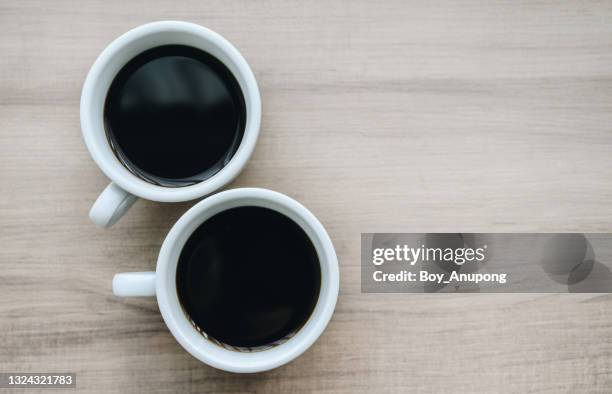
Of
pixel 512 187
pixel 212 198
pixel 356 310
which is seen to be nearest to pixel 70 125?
pixel 212 198

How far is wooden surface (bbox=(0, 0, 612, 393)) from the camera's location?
1.90 ft

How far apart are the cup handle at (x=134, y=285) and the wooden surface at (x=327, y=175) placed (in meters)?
0.09

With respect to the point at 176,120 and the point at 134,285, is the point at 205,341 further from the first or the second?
the point at 176,120

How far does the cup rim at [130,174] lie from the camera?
0.48 metres

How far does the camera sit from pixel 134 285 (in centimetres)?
49

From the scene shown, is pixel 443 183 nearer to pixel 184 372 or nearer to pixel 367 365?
pixel 367 365

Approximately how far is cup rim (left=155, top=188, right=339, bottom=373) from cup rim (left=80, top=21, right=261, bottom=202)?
0.05 ft

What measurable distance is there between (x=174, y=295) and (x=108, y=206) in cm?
9

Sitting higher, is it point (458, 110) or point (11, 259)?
point (458, 110)

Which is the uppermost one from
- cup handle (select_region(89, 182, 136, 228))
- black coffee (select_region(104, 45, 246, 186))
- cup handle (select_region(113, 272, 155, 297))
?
black coffee (select_region(104, 45, 246, 186))

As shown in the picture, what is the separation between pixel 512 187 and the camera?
0.59 metres

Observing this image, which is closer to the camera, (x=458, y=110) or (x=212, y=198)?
(x=212, y=198)

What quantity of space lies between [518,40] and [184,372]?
471mm

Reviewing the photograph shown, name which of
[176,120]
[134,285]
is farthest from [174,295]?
[176,120]
